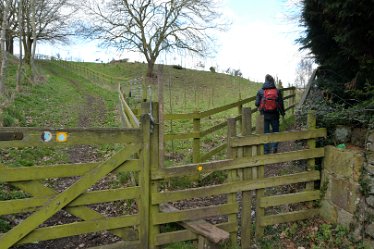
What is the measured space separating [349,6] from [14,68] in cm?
2433

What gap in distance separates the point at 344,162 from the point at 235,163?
1566mm

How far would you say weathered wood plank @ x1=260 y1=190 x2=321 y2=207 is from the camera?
4871mm

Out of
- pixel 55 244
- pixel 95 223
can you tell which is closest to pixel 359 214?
pixel 95 223

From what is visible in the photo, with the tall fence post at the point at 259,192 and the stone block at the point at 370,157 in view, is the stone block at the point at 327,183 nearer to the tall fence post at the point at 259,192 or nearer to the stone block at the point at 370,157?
the stone block at the point at 370,157

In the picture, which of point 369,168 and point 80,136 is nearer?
point 80,136

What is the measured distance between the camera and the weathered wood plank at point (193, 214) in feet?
13.9

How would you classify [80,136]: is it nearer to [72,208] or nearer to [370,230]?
[72,208]

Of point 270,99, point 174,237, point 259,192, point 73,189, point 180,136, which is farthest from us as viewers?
point 270,99

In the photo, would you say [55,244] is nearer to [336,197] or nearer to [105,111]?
[336,197]

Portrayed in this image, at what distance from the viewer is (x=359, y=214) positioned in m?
4.55

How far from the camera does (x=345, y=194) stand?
15.6ft

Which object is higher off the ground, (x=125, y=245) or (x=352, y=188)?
(x=352, y=188)

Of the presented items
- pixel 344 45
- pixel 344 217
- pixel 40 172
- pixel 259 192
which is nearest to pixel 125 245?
pixel 40 172

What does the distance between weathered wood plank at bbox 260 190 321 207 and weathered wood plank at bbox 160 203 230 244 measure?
3.13ft
